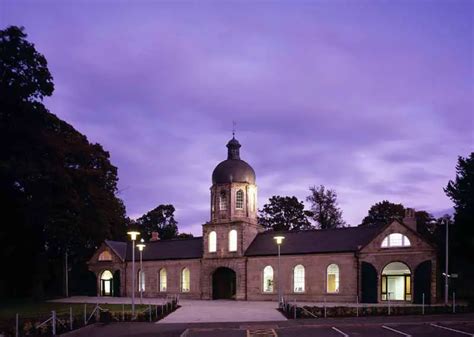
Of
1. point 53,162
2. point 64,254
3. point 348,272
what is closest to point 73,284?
point 64,254

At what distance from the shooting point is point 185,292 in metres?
56.1

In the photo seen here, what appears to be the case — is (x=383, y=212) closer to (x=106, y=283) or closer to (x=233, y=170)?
(x=233, y=170)

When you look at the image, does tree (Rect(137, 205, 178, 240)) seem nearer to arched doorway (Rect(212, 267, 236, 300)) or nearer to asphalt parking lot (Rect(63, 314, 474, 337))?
arched doorway (Rect(212, 267, 236, 300))

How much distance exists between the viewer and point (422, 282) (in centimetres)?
4369

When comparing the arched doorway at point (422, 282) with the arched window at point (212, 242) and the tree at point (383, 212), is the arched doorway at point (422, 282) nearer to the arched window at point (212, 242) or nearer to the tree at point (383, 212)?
the arched window at point (212, 242)

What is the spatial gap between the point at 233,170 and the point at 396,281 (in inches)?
733

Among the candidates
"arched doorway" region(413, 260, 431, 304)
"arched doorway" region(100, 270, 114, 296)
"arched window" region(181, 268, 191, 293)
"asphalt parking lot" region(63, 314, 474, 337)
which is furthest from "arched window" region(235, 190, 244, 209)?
"asphalt parking lot" region(63, 314, 474, 337)

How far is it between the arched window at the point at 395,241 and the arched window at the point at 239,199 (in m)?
14.8

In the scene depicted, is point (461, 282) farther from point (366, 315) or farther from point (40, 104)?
point (40, 104)

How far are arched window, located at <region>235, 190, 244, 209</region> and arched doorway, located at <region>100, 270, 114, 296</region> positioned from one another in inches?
741

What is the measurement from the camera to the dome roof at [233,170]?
177 ft

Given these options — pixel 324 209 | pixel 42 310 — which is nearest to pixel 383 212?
pixel 324 209

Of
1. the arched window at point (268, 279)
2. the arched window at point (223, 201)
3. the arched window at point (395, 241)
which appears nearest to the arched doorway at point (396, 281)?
the arched window at point (395, 241)

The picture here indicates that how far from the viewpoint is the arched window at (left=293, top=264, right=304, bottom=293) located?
49312 millimetres
